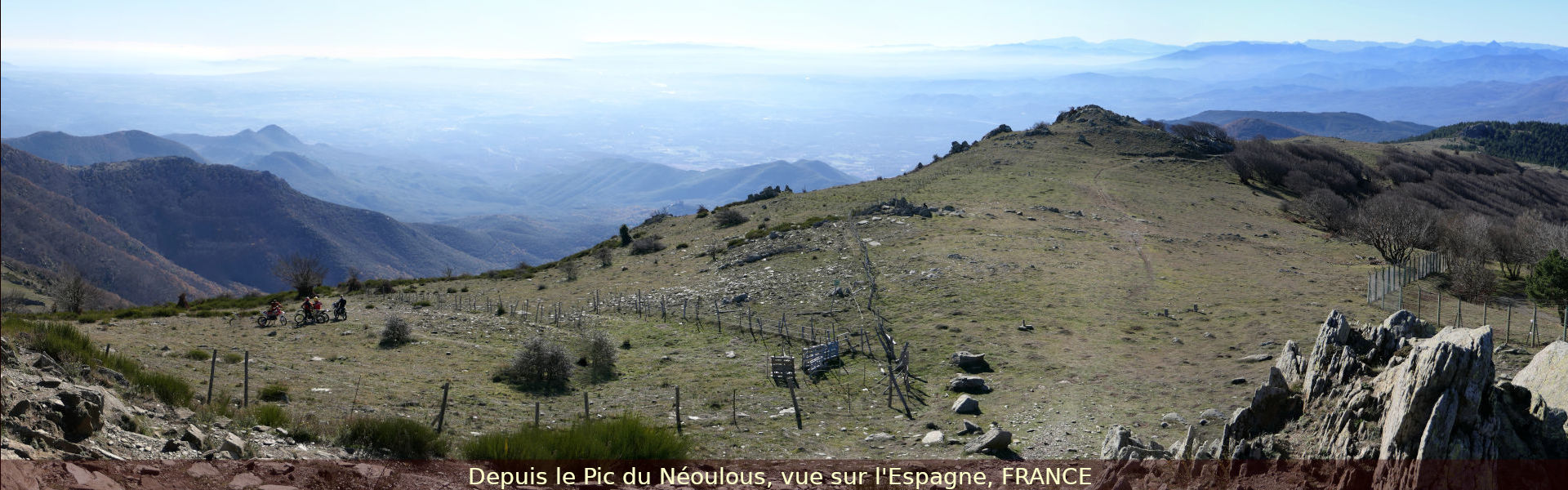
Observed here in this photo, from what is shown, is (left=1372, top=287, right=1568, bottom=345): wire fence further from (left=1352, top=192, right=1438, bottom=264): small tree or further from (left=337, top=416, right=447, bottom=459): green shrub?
(left=337, top=416, right=447, bottom=459): green shrub

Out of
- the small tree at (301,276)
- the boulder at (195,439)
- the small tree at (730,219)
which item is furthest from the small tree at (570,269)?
the boulder at (195,439)

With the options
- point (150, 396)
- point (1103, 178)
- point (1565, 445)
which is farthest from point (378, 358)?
point (1103, 178)

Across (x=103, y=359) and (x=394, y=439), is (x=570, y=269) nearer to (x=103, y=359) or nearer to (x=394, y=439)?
(x=103, y=359)

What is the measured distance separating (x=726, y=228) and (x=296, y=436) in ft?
120

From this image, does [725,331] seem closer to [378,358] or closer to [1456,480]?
[378,358]

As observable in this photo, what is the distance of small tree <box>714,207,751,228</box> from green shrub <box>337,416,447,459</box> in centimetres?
3713

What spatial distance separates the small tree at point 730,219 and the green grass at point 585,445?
1451 inches

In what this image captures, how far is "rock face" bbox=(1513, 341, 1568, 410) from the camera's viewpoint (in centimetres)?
915

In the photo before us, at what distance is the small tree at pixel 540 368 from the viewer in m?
19.6

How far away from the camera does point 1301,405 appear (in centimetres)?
1030

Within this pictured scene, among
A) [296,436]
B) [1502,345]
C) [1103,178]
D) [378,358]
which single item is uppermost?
[1103,178]

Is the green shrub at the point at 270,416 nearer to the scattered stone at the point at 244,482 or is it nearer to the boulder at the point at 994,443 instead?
the scattered stone at the point at 244,482

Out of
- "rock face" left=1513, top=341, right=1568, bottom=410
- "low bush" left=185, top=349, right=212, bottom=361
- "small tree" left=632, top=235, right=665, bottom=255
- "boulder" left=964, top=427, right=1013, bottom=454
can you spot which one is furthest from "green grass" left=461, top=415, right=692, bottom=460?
"small tree" left=632, top=235, right=665, bottom=255

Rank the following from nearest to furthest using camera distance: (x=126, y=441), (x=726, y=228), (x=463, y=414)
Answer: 1. (x=126, y=441)
2. (x=463, y=414)
3. (x=726, y=228)
